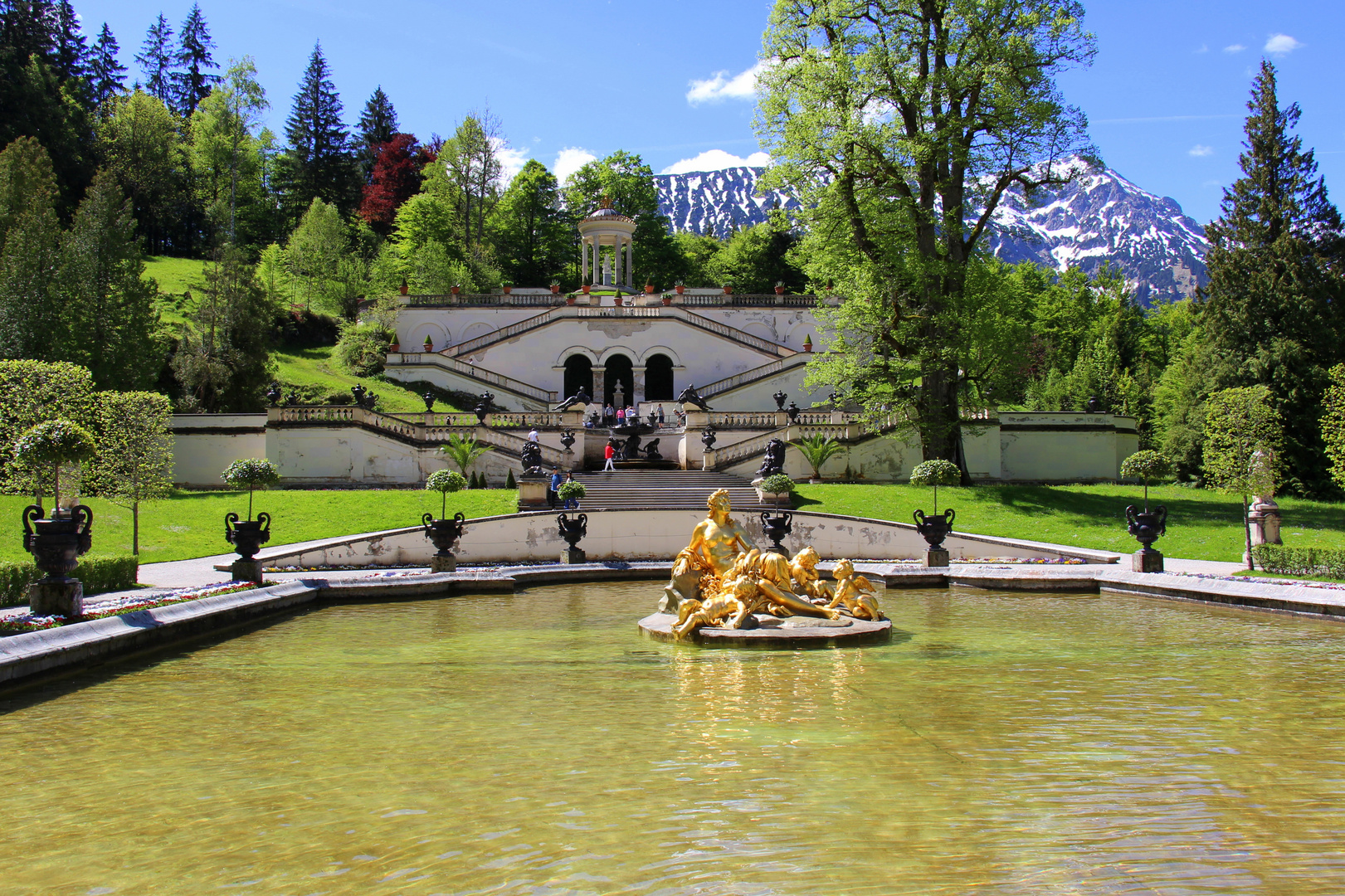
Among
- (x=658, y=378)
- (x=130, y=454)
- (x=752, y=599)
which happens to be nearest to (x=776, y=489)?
(x=752, y=599)

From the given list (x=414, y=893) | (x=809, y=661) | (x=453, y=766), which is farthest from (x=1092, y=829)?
(x=809, y=661)

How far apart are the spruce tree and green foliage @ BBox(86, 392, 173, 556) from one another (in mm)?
35605

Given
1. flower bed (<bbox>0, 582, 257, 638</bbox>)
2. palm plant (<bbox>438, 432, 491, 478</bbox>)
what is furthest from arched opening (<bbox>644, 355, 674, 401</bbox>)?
flower bed (<bbox>0, 582, 257, 638</bbox>)

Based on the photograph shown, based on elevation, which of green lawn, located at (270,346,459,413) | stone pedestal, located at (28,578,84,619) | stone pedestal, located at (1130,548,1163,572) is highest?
green lawn, located at (270,346,459,413)

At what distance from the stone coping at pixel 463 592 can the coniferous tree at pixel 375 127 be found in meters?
80.4

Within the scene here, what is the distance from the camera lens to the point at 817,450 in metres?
30.8

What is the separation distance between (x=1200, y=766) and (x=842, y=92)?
2592cm

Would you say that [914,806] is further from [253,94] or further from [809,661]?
[253,94]

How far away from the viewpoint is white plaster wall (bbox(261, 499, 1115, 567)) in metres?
20.2

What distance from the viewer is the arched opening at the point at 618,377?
48219 mm

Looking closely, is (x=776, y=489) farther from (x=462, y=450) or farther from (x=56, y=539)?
(x=56, y=539)

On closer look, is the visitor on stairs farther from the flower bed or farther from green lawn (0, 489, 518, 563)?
the flower bed

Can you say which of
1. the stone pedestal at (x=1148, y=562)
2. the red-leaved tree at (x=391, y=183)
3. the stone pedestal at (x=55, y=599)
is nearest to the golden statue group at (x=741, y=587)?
the stone pedestal at (x=55, y=599)

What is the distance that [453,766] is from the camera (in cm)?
632
